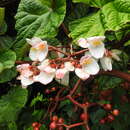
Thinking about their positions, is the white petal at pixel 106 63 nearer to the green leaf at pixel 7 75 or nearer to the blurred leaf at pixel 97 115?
the green leaf at pixel 7 75

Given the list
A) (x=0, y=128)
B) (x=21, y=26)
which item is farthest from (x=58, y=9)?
(x=0, y=128)

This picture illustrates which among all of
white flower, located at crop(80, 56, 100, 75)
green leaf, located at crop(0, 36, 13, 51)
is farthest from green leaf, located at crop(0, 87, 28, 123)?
white flower, located at crop(80, 56, 100, 75)

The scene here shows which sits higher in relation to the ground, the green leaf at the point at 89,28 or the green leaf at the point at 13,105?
the green leaf at the point at 89,28

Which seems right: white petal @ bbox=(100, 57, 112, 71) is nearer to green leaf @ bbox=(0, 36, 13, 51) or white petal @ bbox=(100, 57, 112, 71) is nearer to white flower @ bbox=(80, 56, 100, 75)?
white flower @ bbox=(80, 56, 100, 75)

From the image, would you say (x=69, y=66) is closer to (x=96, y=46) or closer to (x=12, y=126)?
(x=96, y=46)

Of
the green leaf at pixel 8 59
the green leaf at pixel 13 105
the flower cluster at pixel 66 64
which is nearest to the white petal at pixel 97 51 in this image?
the flower cluster at pixel 66 64

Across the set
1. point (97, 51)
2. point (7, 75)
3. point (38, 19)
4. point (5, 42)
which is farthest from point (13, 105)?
point (97, 51)
